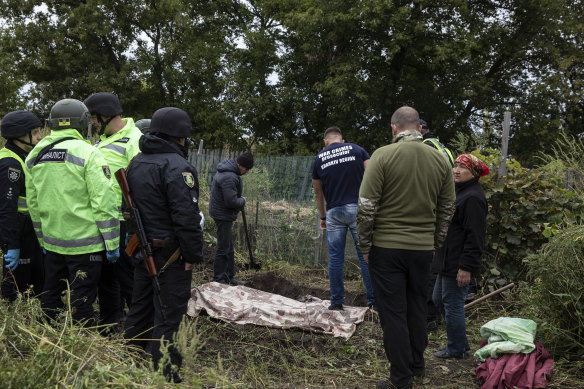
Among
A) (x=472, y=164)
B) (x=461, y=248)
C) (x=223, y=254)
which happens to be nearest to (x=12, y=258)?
(x=223, y=254)

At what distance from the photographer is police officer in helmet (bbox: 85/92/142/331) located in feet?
14.6

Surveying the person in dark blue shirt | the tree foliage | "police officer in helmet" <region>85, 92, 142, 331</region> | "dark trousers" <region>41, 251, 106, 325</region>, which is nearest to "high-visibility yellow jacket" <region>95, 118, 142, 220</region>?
"police officer in helmet" <region>85, 92, 142, 331</region>

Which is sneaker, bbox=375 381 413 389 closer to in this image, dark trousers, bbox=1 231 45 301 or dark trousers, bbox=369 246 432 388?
dark trousers, bbox=369 246 432 388

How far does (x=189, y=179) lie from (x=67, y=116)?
1.29 meters

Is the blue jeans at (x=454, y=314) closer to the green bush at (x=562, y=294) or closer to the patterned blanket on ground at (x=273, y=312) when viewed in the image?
the green bush at (x=562, y=294)

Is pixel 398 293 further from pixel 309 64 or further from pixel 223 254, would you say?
pixel 309 64

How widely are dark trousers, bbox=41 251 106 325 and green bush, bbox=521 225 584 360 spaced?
3470 mm

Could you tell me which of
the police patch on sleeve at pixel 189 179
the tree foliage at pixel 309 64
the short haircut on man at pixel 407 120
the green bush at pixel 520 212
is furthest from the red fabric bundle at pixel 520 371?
the tree foliage at pixel 309 64

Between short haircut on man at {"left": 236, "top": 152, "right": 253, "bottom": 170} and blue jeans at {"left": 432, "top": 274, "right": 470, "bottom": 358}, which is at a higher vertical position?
short haircut on man at {"left": 236, "top": 152, "right": 253, "bottom": 170}

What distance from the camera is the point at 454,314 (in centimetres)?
429

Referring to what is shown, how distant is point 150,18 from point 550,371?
2655 cm

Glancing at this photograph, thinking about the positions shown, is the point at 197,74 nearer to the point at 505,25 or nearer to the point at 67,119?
the point at 505,25

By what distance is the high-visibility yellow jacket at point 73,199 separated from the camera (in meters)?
3.79

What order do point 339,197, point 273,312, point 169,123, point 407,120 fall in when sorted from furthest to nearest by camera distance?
point 339,197 < point 273,312 < point 407,120 < point 169,123
